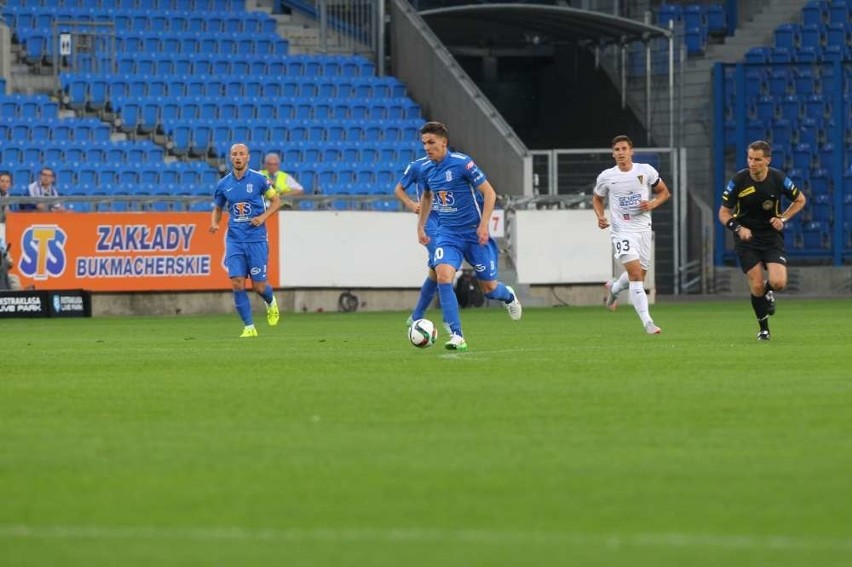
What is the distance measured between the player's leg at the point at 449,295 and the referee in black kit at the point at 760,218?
9.83ft

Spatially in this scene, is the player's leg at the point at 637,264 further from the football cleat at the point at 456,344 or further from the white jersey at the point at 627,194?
the football cleat at the point at 456,344

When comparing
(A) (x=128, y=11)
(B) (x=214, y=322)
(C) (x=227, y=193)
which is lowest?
(B) (x=214, y=322)

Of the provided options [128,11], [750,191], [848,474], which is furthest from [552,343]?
[128,11]

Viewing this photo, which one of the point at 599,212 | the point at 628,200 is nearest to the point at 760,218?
the point at 628,200

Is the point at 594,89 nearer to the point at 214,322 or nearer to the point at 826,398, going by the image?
the point at 214,322

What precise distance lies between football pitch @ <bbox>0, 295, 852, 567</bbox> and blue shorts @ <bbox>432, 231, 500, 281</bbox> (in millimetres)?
1176

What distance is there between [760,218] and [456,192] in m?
3.25

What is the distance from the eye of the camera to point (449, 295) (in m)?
16.4

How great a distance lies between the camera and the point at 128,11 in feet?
120

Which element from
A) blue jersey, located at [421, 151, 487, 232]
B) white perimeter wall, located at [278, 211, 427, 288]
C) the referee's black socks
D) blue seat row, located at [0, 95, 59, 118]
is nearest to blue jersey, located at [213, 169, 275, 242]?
blue jersey, located at [421, 151, 487, 232]

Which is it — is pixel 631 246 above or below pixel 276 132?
below

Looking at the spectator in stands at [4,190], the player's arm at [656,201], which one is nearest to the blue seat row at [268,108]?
the spectator in stands at [4,190]

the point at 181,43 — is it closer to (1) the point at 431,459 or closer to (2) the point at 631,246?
(2) the point at 631,246

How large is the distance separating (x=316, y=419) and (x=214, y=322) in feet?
52.5
